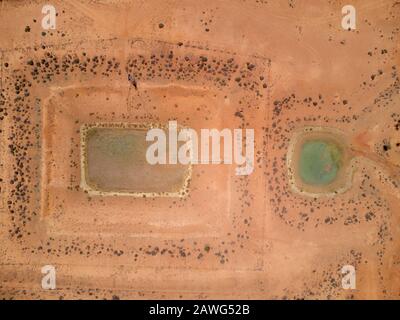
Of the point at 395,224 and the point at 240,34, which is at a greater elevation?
the point at 240,34

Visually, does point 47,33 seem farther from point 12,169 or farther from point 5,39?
point 12,169

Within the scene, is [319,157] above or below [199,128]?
below

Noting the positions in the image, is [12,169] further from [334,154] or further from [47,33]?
[334,154]

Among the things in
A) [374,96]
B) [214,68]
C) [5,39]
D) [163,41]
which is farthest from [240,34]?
[5,39]

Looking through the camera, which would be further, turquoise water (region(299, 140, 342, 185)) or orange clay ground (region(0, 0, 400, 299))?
turquoise water (region(299, 140, 342, 185))

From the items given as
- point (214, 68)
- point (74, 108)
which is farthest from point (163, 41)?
point (74, 108)

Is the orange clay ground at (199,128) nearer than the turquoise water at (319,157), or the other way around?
the orange clay ground at (199,128)

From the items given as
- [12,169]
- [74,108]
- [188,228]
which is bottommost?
[188,228]
